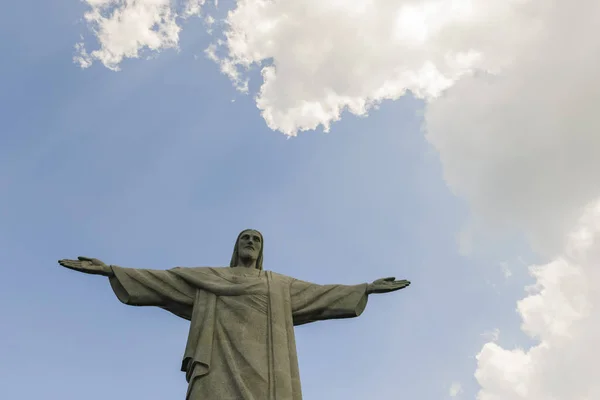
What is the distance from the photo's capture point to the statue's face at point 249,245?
56.9ft

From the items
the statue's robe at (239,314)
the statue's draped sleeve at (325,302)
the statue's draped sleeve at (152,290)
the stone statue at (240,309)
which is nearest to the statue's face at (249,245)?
the stone statue at (240,309)

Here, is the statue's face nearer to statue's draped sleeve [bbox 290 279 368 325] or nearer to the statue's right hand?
statue's draped sleeve [bbox 290 279 368 325]

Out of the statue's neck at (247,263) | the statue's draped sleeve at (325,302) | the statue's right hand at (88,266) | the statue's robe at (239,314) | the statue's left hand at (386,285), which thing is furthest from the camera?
the statue's neck at (247,263)

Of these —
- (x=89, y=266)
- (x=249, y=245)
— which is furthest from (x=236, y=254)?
(x=89, y=266)

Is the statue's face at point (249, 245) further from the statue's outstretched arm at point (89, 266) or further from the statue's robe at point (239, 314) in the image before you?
the statue's outstretched arm at point (89, 266)

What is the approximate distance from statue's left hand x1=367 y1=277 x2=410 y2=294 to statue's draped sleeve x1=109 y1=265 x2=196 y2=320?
4.15 m

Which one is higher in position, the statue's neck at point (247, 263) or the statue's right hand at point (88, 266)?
the statue's neck at point (247, 263)

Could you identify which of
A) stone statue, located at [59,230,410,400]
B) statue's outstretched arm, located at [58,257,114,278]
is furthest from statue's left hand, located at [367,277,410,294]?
statue's outstretched arm, located at [58,257,114,278]

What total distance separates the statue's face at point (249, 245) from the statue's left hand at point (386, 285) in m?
2.82

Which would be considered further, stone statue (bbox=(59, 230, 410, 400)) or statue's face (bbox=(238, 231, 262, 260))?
statue's face (bbox=(238, 231, 262, 260))

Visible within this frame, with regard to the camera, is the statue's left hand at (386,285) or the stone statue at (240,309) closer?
the stone statue at (240,309)

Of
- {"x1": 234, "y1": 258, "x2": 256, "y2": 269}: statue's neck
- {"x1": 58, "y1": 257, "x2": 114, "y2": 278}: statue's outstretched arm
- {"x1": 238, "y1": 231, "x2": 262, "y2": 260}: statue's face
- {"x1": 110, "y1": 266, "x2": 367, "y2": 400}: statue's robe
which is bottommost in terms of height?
{"x1": 110, "y1": 266, "x2": 367, "y2": 400}: statue's robe

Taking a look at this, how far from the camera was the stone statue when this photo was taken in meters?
14.5

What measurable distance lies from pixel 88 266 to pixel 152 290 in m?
1.48
